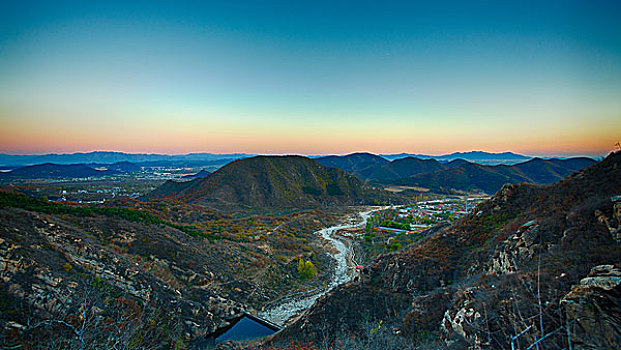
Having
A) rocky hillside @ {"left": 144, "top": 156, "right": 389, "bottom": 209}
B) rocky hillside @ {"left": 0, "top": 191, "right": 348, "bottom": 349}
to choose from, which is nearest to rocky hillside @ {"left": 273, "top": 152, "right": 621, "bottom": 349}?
A: rocky hillside @ {"left": 0, "top": 191, "right": 348, "bottom": 349}

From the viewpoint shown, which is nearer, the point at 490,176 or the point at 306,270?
the point at 306,270

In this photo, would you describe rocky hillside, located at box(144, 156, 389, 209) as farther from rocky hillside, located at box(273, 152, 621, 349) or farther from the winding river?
rocky hillside, located at box(273, 152, 621, 349)

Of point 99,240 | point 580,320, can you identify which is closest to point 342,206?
point 99,240

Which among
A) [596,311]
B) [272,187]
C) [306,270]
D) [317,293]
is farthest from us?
[272,187]

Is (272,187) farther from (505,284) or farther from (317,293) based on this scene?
(505,284)

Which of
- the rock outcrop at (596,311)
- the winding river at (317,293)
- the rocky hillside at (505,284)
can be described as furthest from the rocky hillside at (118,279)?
the rock outcrop at (596,311)

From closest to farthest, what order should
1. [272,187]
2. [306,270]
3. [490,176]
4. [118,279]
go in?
[118,279] → [306,270] → [272,187] → [490,176]

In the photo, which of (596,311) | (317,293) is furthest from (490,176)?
(596,311)

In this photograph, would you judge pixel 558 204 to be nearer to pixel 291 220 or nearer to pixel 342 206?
pixel 291 220
